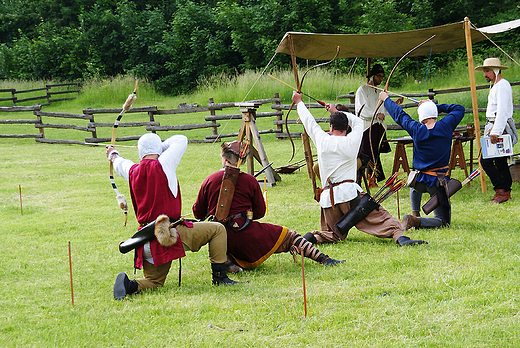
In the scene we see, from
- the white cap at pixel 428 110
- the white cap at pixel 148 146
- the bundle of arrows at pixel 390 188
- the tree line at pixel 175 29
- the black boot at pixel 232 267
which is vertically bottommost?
the black boot at pixel 232 267

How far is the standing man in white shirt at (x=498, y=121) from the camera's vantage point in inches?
241

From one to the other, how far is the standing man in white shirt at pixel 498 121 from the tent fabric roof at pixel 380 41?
1.91 feet

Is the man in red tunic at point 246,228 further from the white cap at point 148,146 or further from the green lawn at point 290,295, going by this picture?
the white cap at point 148,146

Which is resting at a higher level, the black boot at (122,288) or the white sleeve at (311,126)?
the white sleeve at (311,126)

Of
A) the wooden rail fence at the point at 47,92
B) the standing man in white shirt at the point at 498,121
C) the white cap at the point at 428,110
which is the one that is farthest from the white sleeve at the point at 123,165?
the wooden rail fence at the point at 47,92

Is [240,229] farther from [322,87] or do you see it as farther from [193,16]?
[193,16]

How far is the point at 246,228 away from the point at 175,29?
24.8 meters

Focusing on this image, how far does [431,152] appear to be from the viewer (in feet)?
17.0

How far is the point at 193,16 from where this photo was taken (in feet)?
90.2

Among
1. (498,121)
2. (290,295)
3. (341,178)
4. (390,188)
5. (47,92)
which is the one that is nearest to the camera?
(290,295)

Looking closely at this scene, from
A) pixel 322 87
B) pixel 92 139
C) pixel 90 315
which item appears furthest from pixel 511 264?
pixel 322 87

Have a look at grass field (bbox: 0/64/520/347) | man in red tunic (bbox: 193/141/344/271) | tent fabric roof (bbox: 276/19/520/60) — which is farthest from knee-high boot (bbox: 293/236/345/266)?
tent fabric roof (bbox: 276/19/520/60)

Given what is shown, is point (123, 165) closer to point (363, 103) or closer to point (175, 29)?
point (363, 103)

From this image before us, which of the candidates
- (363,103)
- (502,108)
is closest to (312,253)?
(502,108)
